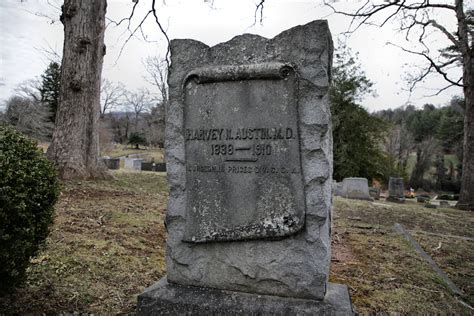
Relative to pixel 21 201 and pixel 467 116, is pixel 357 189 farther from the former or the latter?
pixel 21 201

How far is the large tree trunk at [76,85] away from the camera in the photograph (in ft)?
28.2

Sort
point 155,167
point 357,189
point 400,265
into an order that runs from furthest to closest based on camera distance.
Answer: point 155,167, point 357,189, point 400,265

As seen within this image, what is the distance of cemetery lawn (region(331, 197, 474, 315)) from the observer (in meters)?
3.58

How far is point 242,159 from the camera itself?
2.92 m

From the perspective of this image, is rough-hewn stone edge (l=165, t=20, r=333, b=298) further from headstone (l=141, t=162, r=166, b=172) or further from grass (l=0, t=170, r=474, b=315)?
headstone (l=141, t=162, r=166, b=172)

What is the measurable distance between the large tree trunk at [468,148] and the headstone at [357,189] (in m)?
3.19

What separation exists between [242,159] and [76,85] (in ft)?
23.5

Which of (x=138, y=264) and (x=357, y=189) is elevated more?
(x=357, y=189)

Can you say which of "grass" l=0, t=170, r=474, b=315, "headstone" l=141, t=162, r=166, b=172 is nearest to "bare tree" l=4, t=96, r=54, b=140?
"headstone" l=141, t=162, r=166, b=172

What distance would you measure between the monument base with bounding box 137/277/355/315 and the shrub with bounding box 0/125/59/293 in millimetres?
972

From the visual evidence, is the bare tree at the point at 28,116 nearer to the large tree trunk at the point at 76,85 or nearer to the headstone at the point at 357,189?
the large tree trunk at the point at 76,85

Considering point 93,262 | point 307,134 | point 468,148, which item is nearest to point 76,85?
point 93,262

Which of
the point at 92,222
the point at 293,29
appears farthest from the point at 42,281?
the point at 293,29

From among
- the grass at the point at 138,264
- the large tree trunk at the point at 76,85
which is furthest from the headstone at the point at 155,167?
the grass at the point at 138,264
